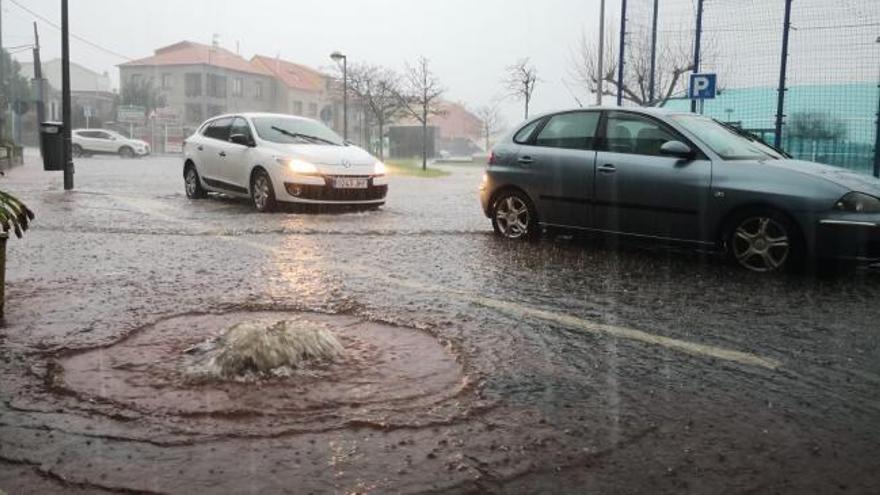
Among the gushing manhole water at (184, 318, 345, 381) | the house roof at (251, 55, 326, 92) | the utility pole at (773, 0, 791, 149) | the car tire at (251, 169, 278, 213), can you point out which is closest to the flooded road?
the gushing manhole water at (184, 318, 345, 381)

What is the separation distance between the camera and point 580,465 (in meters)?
2.83

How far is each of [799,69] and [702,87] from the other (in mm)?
1571

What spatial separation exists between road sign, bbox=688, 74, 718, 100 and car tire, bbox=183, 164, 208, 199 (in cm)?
885

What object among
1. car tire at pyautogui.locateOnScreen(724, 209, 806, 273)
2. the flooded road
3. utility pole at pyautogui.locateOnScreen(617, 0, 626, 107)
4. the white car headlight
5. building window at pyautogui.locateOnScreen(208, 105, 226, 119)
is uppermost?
building window at pyautogui.locateOnScreen(208, 105, 226, 119)

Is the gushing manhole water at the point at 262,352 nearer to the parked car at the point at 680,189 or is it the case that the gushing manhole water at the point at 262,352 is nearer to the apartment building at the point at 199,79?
the parked car at the point at 680,189

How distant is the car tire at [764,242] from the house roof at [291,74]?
264 ft

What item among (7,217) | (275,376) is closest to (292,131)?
(7,217)

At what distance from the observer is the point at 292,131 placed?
494 inches

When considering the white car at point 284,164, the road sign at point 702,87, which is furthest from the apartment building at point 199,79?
the road sign at point 702,87

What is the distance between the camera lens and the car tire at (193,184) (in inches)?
554

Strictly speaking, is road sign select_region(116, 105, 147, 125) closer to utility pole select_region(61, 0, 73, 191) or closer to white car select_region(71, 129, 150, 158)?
white car select_region(71, 129, 150, 158)

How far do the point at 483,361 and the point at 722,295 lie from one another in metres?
2.71

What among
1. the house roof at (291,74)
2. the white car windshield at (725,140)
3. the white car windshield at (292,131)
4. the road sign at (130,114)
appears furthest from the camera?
the house roof at (291,74)

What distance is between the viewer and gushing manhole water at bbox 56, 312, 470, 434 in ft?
10.8
